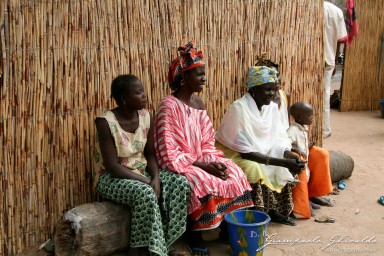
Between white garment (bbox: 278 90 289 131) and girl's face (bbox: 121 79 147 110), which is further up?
girl's face (bbox: 121 79 147 110)

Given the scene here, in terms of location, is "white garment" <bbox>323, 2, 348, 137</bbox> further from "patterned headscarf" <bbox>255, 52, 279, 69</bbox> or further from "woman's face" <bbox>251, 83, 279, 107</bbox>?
"woman's face" <bbox>251, 83, 279, 107</bbox>

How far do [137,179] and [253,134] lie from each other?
122 cm

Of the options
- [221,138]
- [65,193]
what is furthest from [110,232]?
[221,138]

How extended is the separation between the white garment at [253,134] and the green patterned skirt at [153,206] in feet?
2.52

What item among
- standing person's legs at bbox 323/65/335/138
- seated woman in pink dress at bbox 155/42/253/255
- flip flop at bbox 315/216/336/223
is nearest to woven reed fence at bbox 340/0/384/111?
standing person's legs at bbox 323/65/335/138

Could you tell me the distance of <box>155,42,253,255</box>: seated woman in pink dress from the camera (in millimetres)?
3486

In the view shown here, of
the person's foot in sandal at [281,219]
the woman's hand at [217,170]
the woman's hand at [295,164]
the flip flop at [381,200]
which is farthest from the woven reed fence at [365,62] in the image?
the woman's hand at [217,170]

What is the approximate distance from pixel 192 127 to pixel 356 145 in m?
3.99

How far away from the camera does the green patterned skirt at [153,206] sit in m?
3.21

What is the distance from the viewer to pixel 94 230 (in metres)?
3.22

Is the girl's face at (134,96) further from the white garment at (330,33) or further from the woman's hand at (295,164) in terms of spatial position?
the white garment at (330,33)

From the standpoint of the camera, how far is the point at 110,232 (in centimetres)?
328

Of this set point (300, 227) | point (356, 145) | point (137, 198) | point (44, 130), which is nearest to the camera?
point (137, 198)

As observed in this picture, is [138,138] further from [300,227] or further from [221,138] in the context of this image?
[300,227]
